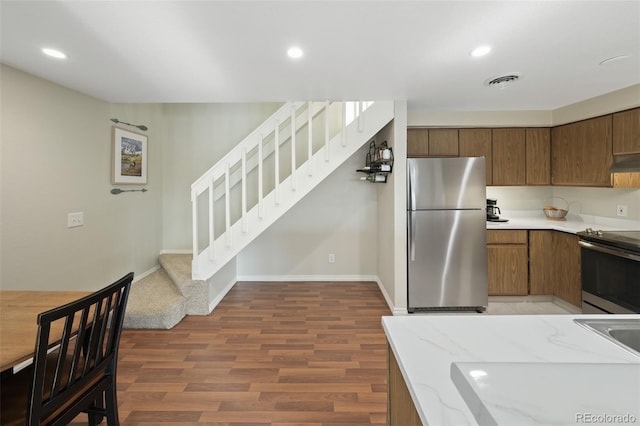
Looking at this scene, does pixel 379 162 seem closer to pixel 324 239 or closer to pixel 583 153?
pixel 324 239

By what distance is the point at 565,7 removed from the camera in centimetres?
163

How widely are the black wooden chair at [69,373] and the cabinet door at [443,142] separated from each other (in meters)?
3.54

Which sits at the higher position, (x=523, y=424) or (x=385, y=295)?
(x=523, y=424)

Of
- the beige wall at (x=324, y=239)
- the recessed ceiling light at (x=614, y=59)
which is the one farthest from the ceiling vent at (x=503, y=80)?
the beige wall at (x=324, y=239)

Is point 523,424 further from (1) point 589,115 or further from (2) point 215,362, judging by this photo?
(1) point 589,115

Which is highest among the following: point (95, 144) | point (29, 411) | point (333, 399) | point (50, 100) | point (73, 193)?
point (50, 100)

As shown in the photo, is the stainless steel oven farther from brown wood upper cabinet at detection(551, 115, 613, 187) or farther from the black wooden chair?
the black wooden chair

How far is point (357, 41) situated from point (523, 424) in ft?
6.66

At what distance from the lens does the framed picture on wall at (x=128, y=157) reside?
3.55m

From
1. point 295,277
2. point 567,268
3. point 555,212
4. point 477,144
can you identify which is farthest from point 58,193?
point 555,212

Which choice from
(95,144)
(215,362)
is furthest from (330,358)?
(95,144)

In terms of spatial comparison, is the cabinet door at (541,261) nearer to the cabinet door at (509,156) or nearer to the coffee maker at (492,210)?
the coffee maker at (492,210)

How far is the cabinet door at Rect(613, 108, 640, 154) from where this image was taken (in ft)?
9.63

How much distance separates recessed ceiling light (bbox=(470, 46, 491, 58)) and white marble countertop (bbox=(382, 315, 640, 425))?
171 cm
